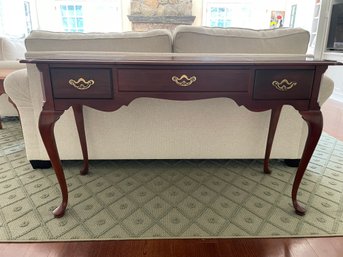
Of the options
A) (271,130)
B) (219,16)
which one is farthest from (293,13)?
(271,130)

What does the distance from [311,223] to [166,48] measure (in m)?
1.17

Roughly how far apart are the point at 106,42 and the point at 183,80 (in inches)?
24.3

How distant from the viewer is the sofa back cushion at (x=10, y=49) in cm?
319

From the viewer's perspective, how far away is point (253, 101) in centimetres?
108

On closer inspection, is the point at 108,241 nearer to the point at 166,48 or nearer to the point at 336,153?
the point at 166,48

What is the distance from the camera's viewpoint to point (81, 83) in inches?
40.7

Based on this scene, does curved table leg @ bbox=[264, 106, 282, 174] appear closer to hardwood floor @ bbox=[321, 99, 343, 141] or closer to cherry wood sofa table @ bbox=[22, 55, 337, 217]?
cherry wood sofa table @ bbox=[22, 55, 337, 217]

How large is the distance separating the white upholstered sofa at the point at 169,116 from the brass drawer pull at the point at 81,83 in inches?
15.0

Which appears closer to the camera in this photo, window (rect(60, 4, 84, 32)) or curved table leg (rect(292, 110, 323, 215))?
curved table leg (rect(292, 110, 323, 215))

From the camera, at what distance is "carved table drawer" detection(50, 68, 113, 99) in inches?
40.2

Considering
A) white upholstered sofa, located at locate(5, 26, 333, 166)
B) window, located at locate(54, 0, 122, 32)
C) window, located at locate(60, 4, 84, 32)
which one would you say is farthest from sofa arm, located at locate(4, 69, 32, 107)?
window, located at locate(60, 4, 84, 32)

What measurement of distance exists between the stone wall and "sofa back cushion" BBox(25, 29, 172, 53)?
5.88 m

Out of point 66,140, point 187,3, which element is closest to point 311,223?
point 66,140

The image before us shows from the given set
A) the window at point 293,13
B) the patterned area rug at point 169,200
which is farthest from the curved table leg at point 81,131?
the window at point 293,13
